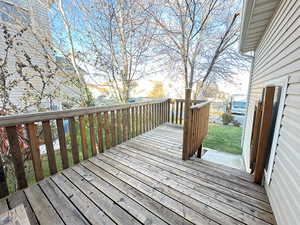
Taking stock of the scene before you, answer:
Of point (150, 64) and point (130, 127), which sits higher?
point (150, 64)

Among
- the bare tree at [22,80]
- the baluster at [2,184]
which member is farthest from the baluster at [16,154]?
the bare tree at [22,80]

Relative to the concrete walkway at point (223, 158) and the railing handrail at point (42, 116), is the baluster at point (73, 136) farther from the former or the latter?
the concrete walkway at point (223, 158)

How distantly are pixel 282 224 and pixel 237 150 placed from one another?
361cm

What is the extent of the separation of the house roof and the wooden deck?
254 cm

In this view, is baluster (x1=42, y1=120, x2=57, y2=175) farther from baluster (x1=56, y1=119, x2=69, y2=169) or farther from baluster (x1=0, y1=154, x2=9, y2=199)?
baluster (x1=0, y1=154, x2=9, y2=199)

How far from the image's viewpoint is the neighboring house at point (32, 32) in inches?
116

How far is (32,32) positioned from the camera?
307cm

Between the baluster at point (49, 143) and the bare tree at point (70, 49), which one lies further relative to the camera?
the bare tree at point (70, 49)

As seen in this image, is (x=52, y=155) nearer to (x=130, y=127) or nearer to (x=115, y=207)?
(x=115, y=207)

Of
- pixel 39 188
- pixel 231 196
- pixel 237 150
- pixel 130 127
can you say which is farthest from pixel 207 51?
pixel 39 188

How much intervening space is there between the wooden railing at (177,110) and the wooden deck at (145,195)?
2.23 metres

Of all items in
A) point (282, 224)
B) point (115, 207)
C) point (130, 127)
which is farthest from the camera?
point (130, 127)

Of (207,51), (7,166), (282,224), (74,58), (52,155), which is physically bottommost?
(7,166)

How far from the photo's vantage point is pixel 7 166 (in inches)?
95.7
